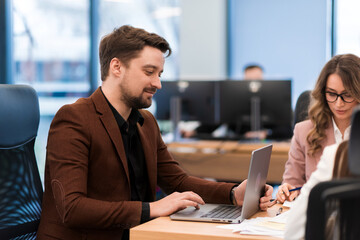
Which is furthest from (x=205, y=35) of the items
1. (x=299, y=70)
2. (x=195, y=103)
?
(x=195, y=103)

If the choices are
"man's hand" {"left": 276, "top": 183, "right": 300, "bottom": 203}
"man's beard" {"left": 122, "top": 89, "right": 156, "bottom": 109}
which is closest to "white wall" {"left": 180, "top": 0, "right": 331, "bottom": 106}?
"man's hand" {"left": 276, "top": 183, "right": 300, "bottom": 203}

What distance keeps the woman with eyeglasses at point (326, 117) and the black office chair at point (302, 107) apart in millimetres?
89

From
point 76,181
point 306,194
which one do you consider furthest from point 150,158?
point 306,194

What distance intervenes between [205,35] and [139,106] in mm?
4742

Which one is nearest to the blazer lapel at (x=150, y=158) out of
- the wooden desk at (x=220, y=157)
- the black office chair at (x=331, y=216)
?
the black office chair at (x=331, y=216)

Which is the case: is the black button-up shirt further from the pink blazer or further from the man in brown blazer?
the pink blazer

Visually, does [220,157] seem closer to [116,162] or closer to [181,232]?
[116,162]

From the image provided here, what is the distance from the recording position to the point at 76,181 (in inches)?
65.9

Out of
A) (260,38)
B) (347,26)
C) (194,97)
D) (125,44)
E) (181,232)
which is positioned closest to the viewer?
(181,232)

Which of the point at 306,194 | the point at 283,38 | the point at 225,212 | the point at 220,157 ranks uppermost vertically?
the point at 283,38

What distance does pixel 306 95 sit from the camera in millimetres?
2471

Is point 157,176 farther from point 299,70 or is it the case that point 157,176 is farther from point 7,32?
point 299,70

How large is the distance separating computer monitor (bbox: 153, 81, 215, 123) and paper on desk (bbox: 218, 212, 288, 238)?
8.38 feet

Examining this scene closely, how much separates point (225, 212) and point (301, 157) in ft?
2.21
